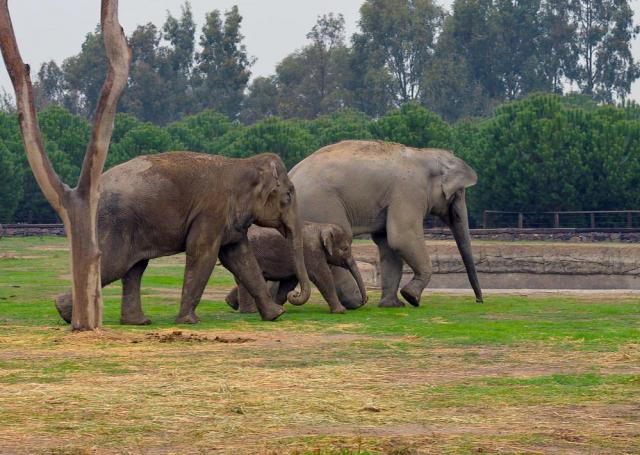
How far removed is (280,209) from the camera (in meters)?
17.8

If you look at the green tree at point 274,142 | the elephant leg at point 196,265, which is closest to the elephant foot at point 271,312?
the elephant leg at point 196,265

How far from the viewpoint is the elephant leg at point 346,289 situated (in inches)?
771

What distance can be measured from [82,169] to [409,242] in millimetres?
5961

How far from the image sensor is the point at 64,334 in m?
15.3

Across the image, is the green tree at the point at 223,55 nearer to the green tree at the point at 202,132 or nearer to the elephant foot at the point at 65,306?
the green tree at the point at 202,132

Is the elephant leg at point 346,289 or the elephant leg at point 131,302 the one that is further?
the elephant leg at point 346,289

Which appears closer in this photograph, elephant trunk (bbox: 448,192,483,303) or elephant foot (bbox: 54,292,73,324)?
elephant foot (bbox: 54,292,73,324)

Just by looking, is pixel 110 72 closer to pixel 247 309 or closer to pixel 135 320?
pixel 135 320

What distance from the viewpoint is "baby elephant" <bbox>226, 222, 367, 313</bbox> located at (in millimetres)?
18703

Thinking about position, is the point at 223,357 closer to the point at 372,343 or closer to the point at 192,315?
the point at 372,343

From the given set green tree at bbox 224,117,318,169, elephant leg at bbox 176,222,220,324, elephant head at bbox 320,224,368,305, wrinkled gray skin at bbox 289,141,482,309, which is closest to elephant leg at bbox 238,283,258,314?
elephant head at bbox 320,224,368,305

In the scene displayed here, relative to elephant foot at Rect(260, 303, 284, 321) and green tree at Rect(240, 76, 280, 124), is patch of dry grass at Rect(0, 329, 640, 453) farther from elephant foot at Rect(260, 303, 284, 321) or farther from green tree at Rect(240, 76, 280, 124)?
green tree at Rect(240, 76, 280, 124)

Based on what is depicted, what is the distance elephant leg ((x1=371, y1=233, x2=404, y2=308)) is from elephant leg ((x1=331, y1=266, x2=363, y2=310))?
2.74 feet

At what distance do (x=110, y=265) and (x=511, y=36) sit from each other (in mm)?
99141
